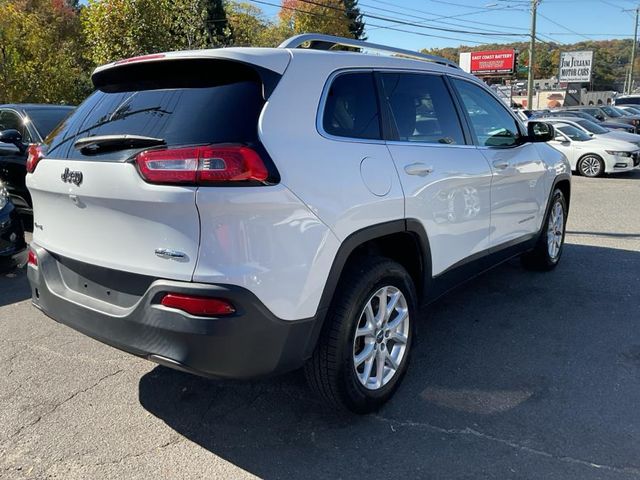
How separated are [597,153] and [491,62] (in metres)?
46.5

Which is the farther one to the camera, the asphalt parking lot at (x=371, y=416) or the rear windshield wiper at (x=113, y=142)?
the asphalt parking lot at (x=371, y=416)

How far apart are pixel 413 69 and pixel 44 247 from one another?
242 cm

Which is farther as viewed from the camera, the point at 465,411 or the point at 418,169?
the point at 418,169

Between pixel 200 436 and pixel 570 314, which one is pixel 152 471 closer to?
pixel 200 436

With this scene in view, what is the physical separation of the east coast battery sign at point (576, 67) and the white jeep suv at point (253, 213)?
2296 inches

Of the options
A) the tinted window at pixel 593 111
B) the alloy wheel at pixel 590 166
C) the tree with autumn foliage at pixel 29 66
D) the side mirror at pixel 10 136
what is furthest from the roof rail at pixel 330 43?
the tinted window at pixel 593 111

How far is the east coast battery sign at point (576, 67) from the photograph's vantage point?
2108 inches

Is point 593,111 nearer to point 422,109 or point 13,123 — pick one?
point 13,123

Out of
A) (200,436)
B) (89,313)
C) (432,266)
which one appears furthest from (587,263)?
(89,313)

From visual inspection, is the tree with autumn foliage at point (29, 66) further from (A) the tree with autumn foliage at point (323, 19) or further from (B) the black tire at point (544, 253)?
(A) the tree with autumn foliage at point (323, 19)

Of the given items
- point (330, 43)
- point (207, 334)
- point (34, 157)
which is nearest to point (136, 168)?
point (207, 334)

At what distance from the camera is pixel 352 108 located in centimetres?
289

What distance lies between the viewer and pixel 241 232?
7.30ft

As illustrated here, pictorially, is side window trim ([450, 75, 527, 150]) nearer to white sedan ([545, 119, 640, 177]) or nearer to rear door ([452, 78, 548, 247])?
rear door ([452, 78, 548, 247])
